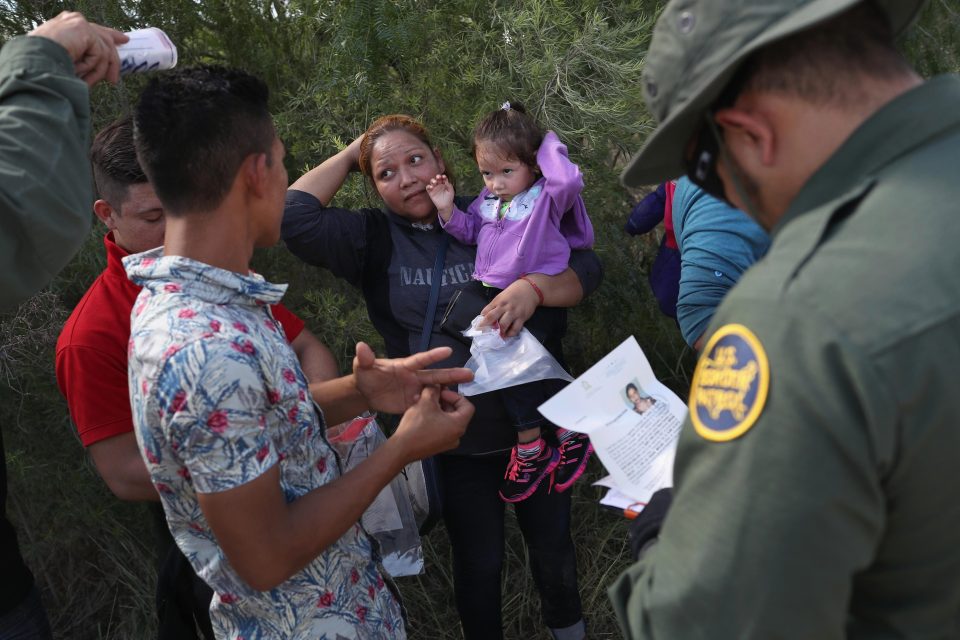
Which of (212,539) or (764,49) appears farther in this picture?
(212,539)

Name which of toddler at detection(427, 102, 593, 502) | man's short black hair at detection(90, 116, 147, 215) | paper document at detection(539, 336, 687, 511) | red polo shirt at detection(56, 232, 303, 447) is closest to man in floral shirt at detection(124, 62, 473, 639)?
paper document at detection(539, 336, 687, 511)

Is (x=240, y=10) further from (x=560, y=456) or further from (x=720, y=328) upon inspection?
(x=720, y=328)

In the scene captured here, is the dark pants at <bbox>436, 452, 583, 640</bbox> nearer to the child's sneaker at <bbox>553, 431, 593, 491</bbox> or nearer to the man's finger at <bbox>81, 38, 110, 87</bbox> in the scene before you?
the child's sneaker at <bbox>553, 431, 593, 491</bbox>

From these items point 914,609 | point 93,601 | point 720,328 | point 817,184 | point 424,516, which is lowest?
point 93,601

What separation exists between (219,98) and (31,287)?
0.56 meters

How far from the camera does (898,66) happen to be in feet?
3.81

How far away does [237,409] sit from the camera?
157cm

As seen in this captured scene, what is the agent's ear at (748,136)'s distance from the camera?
1.17 meters

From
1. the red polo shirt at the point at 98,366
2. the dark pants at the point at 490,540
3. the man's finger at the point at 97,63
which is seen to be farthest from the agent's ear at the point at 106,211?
the dark pants at the point at 490,540

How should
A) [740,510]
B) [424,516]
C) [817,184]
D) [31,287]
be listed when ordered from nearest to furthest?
1. [740,510]
2. [817,184]
3. [31,287]
4. [424,516]

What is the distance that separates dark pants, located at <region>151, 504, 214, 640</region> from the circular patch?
1667 mm

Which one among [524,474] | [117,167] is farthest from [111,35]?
[524,474]

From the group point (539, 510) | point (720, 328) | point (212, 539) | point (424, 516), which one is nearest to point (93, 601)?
point (424, 516)

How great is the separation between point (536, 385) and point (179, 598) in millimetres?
1356
